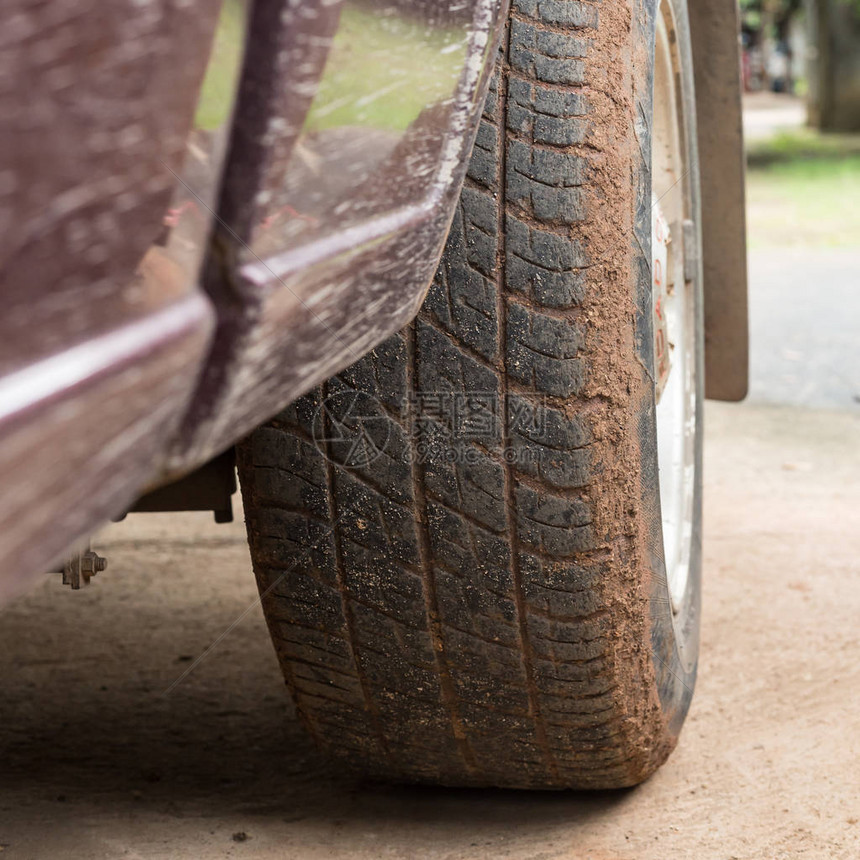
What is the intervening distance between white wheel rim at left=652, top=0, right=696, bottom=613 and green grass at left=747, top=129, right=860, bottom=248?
18.1 ft

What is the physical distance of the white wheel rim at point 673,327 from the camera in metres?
1.70

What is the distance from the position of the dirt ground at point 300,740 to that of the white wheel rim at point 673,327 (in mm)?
277

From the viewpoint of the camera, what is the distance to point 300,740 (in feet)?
5.92

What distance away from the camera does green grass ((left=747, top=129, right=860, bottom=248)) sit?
24.8 feet

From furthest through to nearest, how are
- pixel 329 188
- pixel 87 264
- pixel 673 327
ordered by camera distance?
pixel 673 327 < pixel 329 188 < pixel 87 264

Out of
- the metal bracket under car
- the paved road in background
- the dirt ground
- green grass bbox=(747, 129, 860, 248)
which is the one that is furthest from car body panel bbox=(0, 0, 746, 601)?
green grass bbox=(747, 129, 860, 248)

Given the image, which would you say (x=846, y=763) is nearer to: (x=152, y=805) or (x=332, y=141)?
(x=152, y=805)

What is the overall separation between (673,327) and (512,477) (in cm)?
82

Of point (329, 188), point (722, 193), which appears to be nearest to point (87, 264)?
point (329, 188)

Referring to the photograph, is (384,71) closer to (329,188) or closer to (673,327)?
(329,188)

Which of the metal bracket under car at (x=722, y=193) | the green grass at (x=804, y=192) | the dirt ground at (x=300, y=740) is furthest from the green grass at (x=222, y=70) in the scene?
the green grass at (x=804, y=192)

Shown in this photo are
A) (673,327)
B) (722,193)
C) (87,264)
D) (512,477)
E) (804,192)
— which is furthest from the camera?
(804,192)

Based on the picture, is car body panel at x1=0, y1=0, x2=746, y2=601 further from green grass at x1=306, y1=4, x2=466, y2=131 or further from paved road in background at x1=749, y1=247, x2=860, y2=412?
paved road in background at x1=749, y1=247, x2=860, y2=412

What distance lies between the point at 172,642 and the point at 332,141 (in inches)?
64.8
